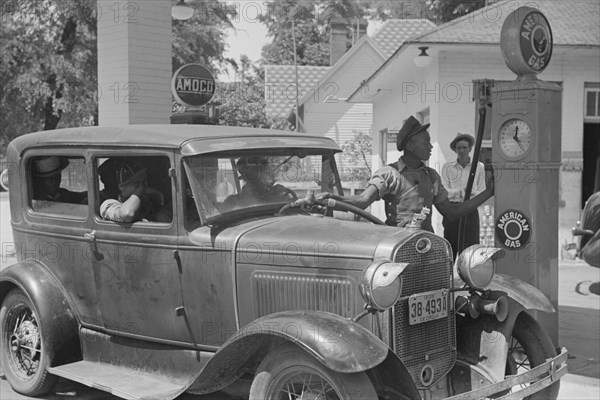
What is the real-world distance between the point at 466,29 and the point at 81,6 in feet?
35.3

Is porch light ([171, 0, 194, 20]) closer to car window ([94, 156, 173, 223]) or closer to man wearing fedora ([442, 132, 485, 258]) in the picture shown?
man wearing fedora ([442, 132, 485, 258])

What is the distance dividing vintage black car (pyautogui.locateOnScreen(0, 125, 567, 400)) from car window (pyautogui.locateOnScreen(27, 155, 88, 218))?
0.06 feet

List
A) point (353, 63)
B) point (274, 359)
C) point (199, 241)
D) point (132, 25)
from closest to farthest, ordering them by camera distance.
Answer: point (274, 359) < point (199, 241) < point (132, 25) < point (353, 63)

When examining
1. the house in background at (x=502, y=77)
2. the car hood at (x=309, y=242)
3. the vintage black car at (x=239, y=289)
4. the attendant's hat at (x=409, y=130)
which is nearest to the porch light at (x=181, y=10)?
the house in background at (x=502, y=77)

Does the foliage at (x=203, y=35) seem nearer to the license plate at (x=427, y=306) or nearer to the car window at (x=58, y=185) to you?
the car window at (x=58, y=185)

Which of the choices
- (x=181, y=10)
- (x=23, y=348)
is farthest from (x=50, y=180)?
(x=181, y=10)

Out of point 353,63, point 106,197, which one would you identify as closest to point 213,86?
point 106,197

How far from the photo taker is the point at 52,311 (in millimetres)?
4961

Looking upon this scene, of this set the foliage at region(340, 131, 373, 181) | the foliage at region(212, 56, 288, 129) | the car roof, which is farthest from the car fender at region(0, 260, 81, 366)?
the foliage at region(212, 56, 288, 129)

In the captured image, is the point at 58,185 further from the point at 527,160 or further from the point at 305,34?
the point at 305,34

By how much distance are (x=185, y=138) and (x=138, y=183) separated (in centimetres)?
55

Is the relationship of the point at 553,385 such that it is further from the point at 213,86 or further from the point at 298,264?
the point at 213,86

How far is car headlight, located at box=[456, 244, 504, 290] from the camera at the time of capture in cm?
423

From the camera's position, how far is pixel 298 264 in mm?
3971
